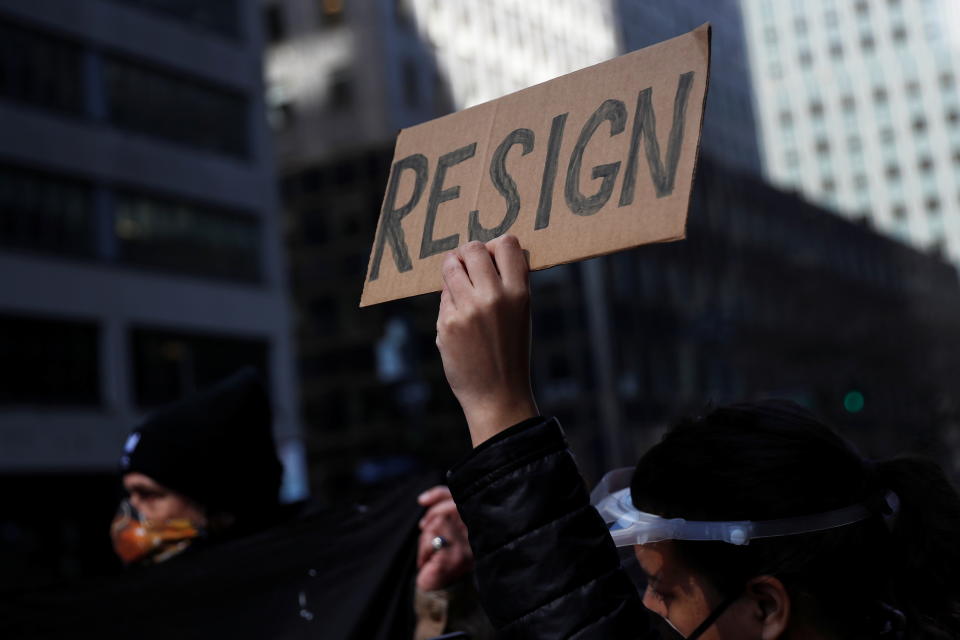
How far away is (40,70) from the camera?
24.4 m

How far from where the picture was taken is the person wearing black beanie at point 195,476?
3.39m

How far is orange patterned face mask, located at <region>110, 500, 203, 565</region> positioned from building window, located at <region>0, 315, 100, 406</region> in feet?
66.9

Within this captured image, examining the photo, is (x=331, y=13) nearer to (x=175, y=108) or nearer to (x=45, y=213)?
(x=175, y=108)

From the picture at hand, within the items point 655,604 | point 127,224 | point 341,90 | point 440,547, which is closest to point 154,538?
point 440,547

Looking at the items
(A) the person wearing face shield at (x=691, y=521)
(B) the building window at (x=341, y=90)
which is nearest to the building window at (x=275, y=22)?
(B) the building window at (x=341, y=90)

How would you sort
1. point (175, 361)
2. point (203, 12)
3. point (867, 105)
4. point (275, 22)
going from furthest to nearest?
point (867, 105), point (275, 22), point (203, 12), point (175, 361)

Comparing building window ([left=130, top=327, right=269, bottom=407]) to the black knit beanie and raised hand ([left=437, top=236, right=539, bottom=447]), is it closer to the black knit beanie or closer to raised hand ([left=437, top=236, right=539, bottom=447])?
the black knit beanie

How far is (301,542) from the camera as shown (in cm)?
319

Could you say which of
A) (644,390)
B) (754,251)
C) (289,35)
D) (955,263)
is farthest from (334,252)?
(955,263)

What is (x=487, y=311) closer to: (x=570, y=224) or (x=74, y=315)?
(x=570, y=224)

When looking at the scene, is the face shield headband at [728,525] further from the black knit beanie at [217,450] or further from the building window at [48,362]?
the building window at [48,362]

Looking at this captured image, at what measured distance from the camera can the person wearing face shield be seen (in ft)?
5.19

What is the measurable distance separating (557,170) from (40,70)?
24.6 metres

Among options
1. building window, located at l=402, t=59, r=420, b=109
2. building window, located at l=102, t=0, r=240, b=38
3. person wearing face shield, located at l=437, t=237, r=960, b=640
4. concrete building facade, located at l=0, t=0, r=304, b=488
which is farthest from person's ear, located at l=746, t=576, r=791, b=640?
building window, located at l=402, t=59, r=420, b=109
